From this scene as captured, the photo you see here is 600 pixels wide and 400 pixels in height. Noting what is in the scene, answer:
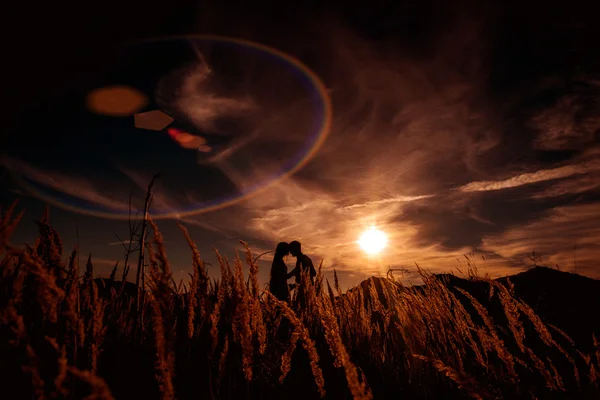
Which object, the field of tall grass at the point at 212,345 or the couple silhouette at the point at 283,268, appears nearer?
the field of tall grass at the point at 212,345

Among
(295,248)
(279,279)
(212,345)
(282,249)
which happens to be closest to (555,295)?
(295,248)

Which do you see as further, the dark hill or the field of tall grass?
the dark hill

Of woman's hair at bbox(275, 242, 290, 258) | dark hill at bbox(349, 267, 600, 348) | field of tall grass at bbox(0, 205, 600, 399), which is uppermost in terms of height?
woman's hair at bbox(275, 242, 290, 258)

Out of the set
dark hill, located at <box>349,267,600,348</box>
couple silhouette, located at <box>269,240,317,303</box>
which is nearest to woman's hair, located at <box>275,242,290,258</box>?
couple silhouette, located at <box>269,240,317,303</box>

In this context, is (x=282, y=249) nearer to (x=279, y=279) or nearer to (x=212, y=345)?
(x=279, y=279)

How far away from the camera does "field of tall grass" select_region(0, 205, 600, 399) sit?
105cm

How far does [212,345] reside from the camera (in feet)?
4.74

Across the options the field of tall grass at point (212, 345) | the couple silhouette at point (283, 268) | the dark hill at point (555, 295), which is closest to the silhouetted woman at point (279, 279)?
the couple silhouette at point (283, 268)

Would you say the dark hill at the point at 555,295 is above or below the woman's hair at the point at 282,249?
below

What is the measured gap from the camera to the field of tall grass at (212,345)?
3.45ft

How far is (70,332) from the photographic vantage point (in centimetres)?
172

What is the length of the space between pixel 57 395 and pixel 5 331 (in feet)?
4.04

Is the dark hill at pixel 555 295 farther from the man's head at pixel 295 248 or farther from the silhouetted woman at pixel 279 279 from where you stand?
the man's head at pixel 295 248

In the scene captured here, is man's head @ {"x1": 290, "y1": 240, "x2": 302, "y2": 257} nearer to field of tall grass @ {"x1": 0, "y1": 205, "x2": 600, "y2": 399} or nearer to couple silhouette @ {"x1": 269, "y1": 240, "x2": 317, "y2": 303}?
couple silhouette @ {"x1": 269, "y1": 240, "x2": 317, "y2": 303}
